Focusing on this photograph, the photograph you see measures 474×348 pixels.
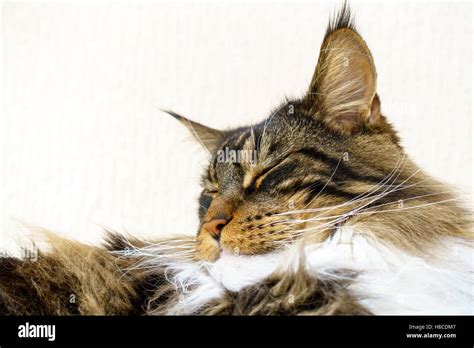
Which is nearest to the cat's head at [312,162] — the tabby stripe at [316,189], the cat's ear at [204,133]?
the tabby stripe at [316,189]

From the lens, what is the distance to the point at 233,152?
154cm

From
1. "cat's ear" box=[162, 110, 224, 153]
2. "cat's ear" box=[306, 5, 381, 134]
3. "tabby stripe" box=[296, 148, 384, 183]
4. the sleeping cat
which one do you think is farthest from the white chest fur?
"cat's ear" box=[162, 110, 224, 153]

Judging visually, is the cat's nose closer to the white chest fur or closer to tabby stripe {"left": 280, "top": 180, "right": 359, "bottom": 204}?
the white chest fur

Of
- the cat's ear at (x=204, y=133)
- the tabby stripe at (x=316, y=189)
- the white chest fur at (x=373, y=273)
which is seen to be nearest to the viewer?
the white chest fur at (x=373, y=273)

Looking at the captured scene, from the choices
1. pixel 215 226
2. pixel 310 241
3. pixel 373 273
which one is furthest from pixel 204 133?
→ pixel 373 273

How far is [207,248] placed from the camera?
140 centimetres

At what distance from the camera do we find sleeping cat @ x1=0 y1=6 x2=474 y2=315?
126cm

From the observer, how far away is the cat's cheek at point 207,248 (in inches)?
54.3

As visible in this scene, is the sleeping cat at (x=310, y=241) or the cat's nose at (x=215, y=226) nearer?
the sleeping cat at (x=310, y=241)

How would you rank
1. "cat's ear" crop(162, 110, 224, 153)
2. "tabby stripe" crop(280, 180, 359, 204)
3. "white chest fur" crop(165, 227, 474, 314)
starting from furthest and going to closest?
"cat's ear" crop(162, 110, 224, 153) → "tabby stripe" crop(280, 180, 359, 204) → "white chest fur" crop(165, 227, 474, 314)

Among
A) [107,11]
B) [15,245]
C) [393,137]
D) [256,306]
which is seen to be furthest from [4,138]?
[393,137]

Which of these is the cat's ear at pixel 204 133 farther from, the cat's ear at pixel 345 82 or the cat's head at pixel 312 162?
the cat's ear at pixel 345 82

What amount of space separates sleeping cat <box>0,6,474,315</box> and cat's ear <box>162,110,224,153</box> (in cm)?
18
